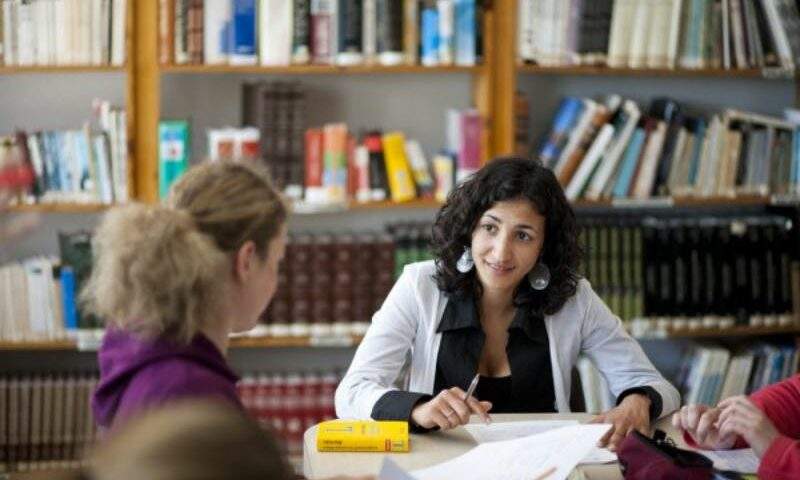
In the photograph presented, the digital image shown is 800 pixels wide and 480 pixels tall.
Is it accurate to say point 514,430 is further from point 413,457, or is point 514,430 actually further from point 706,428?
point 706,428

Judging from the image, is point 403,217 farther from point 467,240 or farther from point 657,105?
point 467,240

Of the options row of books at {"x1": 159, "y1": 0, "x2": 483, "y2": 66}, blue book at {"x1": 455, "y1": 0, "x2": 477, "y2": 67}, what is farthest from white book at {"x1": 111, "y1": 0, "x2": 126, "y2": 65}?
blue book at {"x1": 455, "y1": 0, "x2": 477, "y2": 67}

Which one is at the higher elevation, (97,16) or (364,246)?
(97,16)

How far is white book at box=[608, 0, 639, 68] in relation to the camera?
4.00 meters

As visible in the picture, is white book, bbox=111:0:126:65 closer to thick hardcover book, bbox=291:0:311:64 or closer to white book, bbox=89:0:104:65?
white book, bbox=89:0:104:65

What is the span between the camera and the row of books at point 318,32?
3812 millimetres

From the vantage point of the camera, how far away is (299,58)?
3.85 meters

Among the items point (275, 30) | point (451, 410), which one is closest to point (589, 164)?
point (275, 30)

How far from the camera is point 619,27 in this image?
4.01 metres

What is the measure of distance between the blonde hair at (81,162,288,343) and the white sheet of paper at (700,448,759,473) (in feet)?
3.10

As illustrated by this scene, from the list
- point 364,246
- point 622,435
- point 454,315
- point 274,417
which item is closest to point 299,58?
point 364,246

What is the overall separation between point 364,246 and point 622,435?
1.87 metres

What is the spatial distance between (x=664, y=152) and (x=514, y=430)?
209 cm

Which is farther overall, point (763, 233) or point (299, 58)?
point (763, 233)
